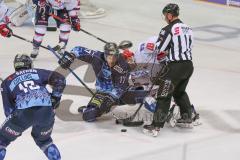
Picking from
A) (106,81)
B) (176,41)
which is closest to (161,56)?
(176,41)

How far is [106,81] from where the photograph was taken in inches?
255

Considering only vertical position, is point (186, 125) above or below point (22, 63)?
below

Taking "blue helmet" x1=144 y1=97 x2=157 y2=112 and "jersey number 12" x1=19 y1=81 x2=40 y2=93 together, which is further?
"blue helmet" x1=144 y1=97 x2=157 y2=112

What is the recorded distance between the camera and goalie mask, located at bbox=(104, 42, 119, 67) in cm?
614

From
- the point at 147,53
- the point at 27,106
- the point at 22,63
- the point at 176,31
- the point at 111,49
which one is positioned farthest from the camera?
the point at 147,53

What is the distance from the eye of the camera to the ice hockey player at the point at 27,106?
4715 millimetres

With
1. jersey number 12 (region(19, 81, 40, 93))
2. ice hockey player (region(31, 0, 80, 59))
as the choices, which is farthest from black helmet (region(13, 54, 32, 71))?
ice hockey player (region(31, 0, 80, 59))

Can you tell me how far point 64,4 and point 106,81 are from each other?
2364 millimetres

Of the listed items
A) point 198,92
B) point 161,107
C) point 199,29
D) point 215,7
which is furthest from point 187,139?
point 215,7

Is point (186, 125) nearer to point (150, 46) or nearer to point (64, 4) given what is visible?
point (150, 46)

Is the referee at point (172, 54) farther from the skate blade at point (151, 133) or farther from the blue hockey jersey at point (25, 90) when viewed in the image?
the blue hockey jersey at point (25, 90)

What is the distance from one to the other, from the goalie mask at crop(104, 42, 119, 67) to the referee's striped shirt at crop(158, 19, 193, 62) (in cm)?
45

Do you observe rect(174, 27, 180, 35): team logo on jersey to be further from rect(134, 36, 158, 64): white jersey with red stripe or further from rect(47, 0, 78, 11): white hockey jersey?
rect(47, 0, 78, 11): white hockey jersey

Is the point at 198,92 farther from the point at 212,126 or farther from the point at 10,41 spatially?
the point at 10,41
